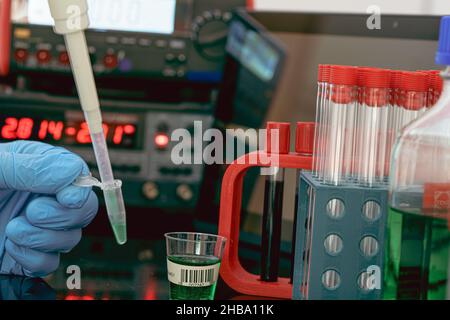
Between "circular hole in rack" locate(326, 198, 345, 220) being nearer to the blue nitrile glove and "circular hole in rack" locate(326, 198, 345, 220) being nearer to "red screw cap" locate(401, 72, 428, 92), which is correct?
"red screw cap" locate(401, 72, 428, 92)

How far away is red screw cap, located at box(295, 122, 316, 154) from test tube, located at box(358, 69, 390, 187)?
0.10m

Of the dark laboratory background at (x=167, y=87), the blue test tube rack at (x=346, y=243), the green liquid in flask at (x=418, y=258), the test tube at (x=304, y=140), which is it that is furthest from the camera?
the dark laboratory background at (x=167, y=87)

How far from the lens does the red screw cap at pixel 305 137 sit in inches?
42.9

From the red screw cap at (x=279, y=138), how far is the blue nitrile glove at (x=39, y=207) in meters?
0.25

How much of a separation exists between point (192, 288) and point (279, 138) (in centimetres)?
24

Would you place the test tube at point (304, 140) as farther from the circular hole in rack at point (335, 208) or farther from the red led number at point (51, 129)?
the red led number at point (51, 129)

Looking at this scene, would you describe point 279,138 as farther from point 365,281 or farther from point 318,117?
point 365,281

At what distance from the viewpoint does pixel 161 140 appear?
1.83 m

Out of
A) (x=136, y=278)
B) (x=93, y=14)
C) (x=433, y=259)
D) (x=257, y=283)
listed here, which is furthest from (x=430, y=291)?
(x=93, y=14)

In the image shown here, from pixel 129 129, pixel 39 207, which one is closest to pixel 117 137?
pixel 129 129

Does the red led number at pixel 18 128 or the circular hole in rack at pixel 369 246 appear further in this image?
the red led number at pixel 18 128

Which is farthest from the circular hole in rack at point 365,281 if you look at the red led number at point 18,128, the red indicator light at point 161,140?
the red led number at point 18,128

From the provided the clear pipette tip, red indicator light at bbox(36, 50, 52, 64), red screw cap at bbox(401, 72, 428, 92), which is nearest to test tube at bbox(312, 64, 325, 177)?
red screw cap at bbox(401, 72, 428, 92)

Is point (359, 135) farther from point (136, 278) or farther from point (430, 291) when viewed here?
point (136, 278)
